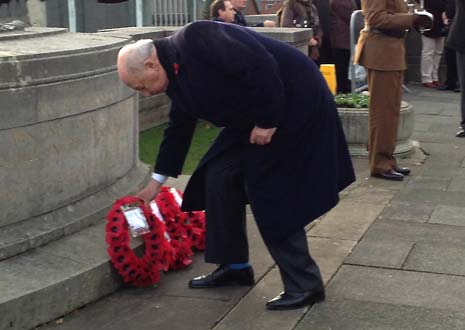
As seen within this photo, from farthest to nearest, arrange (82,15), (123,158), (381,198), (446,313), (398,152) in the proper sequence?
(82,15) → (398,152) → (381,198) → (123,158) → (446,313)

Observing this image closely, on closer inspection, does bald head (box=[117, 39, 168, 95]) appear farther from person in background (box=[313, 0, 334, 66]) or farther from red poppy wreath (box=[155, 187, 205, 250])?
person in background (box=[313, 0, 334, 66])

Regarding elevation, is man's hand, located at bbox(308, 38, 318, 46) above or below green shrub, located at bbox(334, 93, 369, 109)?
above

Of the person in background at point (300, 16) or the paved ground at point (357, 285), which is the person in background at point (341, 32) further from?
the paved ground at point (357, 285)

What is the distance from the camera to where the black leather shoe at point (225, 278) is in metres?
4.80

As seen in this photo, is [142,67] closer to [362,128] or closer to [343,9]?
[362,128]

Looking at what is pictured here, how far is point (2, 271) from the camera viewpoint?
441 centimetres

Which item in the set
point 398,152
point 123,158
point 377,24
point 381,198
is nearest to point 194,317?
point 123,158

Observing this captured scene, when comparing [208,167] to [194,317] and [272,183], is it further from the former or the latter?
[194,317]

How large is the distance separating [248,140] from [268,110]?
329 millimetres

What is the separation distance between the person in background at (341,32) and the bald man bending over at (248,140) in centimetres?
752

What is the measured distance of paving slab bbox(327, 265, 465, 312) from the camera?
4.54 metres

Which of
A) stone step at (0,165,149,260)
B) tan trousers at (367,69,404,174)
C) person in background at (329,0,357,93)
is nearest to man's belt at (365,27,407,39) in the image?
tan trousers at (367,69,404,174)

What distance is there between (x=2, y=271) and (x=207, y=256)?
1017 mm

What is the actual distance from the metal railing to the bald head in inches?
393
